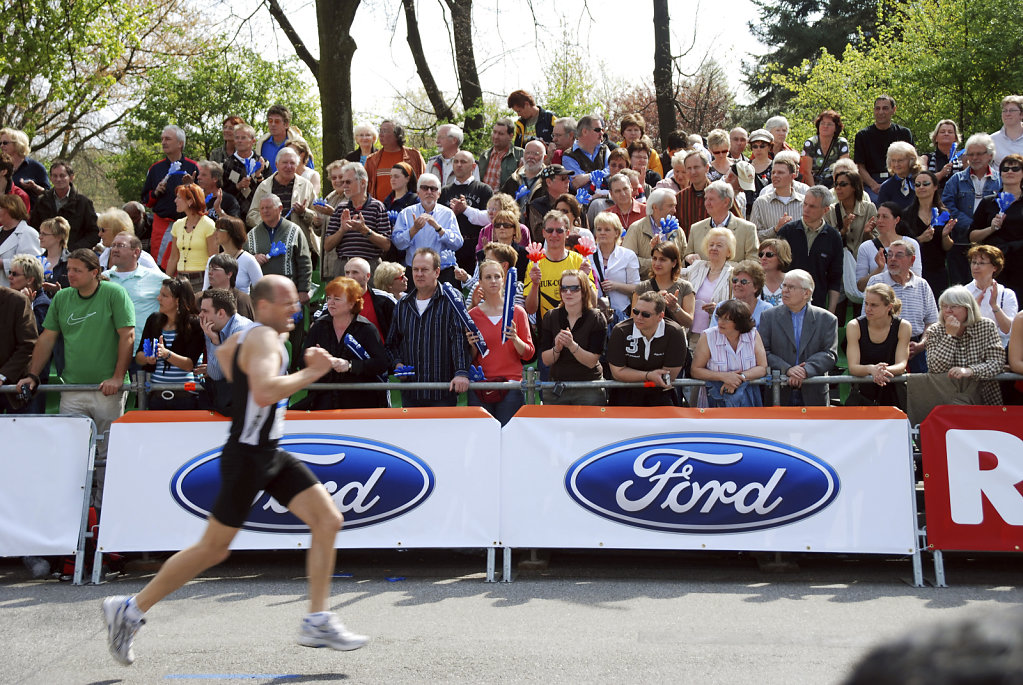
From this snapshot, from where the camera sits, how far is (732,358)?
882 cm

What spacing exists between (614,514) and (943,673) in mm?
7320

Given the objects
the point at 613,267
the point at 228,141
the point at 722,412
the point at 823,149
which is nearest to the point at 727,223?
the point at 613,267

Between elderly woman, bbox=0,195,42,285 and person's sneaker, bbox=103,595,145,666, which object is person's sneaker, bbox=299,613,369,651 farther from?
elderly woman, bbox=0,195,42,285

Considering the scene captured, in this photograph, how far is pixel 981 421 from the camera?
823cm

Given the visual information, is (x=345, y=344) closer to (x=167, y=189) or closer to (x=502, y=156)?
(x=502, y=156)

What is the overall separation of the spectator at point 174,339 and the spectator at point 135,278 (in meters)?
0.81

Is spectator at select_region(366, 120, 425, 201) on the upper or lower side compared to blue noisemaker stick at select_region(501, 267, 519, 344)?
upper

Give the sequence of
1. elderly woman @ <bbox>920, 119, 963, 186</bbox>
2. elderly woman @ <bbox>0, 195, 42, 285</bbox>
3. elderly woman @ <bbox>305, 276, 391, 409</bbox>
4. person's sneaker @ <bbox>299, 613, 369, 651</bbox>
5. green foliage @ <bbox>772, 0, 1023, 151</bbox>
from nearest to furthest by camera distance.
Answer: person's sneaker @ <bbox>299, 613, 369, 651</bbox> < elderly woman @ <bbox>305, 276, 391, 409</bbox> < elderly woman @ <bbox>0, 195, 42, 285</bbox> < elderly woman @ <bbox>920, 119, 963, 186</bbox> < green foliage @ <bbox>772, 0, 1023, 151</bbox>

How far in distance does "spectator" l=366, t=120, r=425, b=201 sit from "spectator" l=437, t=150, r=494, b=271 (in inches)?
43.0

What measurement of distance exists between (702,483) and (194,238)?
6.24 m

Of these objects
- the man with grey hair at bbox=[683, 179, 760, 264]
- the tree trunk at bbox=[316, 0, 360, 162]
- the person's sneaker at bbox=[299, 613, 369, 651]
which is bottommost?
the person's sneaker at bbox=[299, 613, 369, 651]

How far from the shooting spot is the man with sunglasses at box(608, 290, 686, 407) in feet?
28.8

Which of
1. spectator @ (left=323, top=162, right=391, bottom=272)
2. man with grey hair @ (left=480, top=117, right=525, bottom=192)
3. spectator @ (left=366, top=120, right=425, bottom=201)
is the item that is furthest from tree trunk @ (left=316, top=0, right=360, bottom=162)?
spectator @ (left=323, top=162, right=391, bottom=272)

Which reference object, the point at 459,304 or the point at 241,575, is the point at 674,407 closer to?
the point at 459,304
